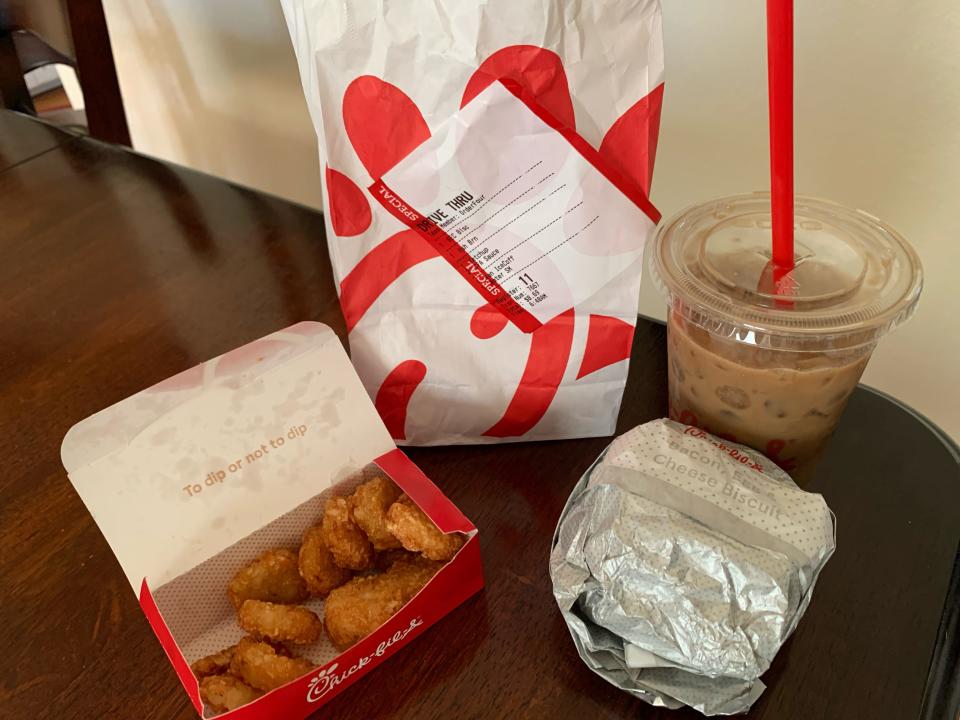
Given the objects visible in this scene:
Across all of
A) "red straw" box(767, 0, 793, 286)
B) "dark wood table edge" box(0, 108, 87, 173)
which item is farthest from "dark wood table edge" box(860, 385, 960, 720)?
"dark wood table edge" box(0, 108, 87, 173)

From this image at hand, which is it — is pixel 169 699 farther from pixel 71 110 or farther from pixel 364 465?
pixel 71 110

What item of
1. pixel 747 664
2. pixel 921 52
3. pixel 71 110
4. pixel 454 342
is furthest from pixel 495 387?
pixel 71 110

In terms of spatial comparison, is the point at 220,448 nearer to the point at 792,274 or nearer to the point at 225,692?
the point at 225,692

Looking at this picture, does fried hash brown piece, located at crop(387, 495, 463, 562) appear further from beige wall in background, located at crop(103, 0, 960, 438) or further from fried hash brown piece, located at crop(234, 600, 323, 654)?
beige wall in background, located at crop(103, 0, 960, 438)

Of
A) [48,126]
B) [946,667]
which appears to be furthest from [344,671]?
[48,126]

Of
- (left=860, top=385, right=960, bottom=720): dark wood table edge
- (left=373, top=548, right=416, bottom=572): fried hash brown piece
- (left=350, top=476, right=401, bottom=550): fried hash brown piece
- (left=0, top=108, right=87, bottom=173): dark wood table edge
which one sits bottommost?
(left=860, top=385, right=960, bottom=720): dark wood table edge
